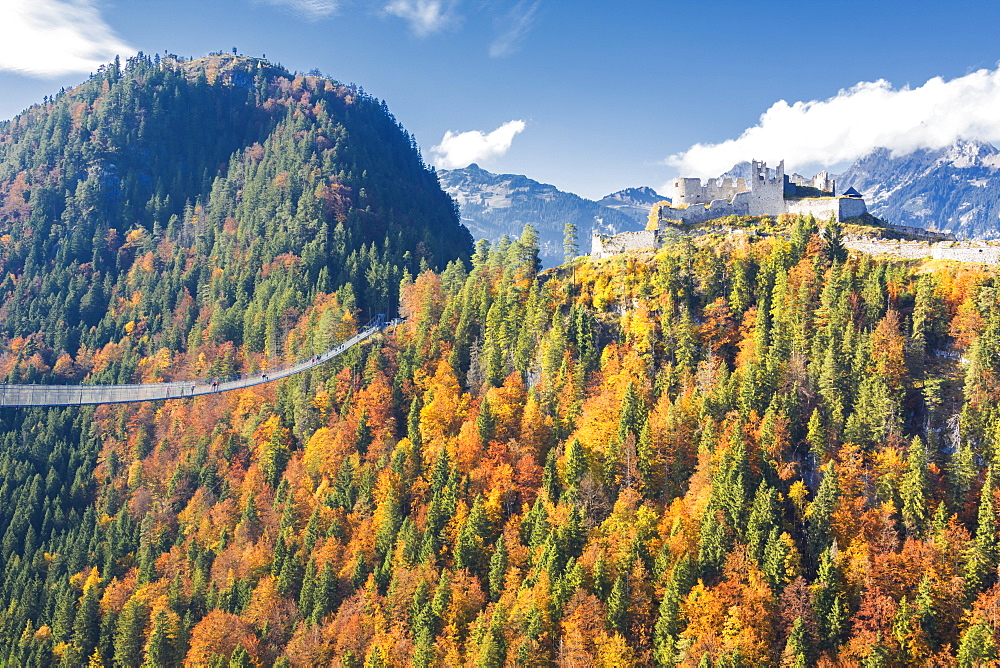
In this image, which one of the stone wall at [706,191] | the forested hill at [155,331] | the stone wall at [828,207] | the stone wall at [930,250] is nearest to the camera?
the stone wall at [930,250]

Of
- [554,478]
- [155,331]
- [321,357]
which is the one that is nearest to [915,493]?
[554,478]

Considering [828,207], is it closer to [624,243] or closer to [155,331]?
[624,243]

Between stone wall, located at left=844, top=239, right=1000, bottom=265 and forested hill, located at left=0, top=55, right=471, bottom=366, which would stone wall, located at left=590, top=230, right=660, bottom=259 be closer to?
stone wall, located at left=844, top=239, right=1000, bottom=265

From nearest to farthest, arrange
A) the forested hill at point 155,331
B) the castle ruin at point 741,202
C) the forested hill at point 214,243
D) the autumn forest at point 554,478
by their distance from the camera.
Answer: the autumn forest at point 554,478 → the castle ruin at point 741,202 → the forested hill at point 155,331 → the forested hill at point 214,243

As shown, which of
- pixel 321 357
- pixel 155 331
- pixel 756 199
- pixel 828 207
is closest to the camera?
pixel 828 207

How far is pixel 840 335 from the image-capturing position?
68500mm

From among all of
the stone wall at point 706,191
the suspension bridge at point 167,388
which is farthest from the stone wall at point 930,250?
Answer: the suspension bridge at point 167,388

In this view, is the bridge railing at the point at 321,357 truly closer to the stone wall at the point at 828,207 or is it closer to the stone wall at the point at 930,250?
the stone wall at the point at 828,207

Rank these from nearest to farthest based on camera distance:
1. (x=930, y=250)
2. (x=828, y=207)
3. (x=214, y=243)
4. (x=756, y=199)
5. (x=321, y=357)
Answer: (x=930, y=250)
(x=828, y=207)
(x=756, y=199)
(x=321, y=357)
(x=214, y=243)

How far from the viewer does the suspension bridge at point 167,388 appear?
289 feet

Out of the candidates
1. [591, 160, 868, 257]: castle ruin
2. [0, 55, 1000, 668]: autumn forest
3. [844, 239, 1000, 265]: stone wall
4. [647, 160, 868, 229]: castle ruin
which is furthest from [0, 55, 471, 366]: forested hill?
[844, 239, 1000, 265]: stone wall

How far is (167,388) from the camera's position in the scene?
94.1 metres

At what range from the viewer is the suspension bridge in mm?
88125

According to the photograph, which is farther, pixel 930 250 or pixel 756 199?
pixel 756 199
